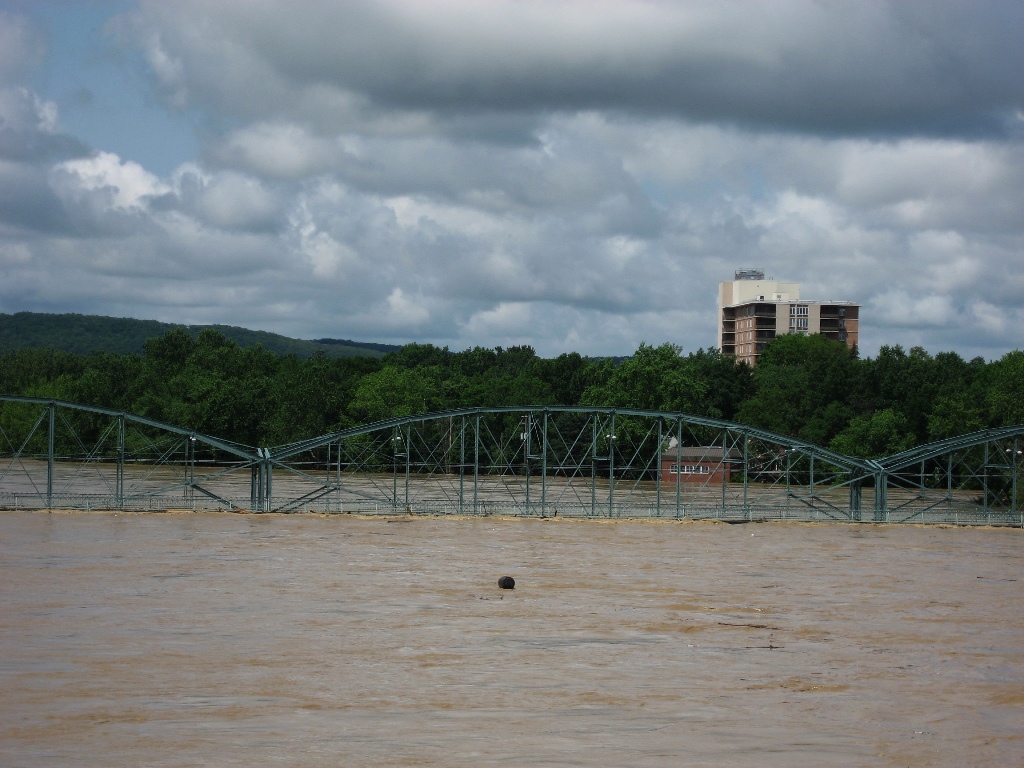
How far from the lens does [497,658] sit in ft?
94.8

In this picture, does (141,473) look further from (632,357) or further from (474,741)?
(474,741)

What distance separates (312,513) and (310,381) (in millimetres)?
71553

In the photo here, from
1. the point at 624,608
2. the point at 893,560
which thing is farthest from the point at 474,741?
the point at 893,560

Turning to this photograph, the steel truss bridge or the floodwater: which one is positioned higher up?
the steel truss bridge

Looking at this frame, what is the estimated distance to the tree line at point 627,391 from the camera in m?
117

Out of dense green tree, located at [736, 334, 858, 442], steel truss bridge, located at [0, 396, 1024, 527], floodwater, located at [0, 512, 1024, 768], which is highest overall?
dense green tree, located at [736, 334, 858, 442]

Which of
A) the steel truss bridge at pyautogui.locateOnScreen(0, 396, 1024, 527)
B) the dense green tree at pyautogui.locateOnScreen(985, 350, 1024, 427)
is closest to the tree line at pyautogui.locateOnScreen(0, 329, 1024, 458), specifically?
the dense green tree at pyautogui.locateOnScreen(985, 350, 1024, 427)

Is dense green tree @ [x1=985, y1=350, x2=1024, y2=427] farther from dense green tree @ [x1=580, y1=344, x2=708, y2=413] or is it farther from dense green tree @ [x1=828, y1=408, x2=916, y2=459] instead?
dense green tree @ [x1=580, y1=344, x2=708, y2=413]

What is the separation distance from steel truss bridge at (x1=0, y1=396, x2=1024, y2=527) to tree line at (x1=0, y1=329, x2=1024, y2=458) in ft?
15.4

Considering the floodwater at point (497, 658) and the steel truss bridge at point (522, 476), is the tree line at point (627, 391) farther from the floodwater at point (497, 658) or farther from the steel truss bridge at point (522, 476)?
the floodwater at point (497, 658)

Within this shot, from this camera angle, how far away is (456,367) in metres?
180

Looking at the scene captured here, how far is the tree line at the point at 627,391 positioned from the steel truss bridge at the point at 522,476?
15.4 feet

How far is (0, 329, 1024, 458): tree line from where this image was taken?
116750mm

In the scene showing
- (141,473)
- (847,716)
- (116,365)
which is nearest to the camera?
(847,716)
